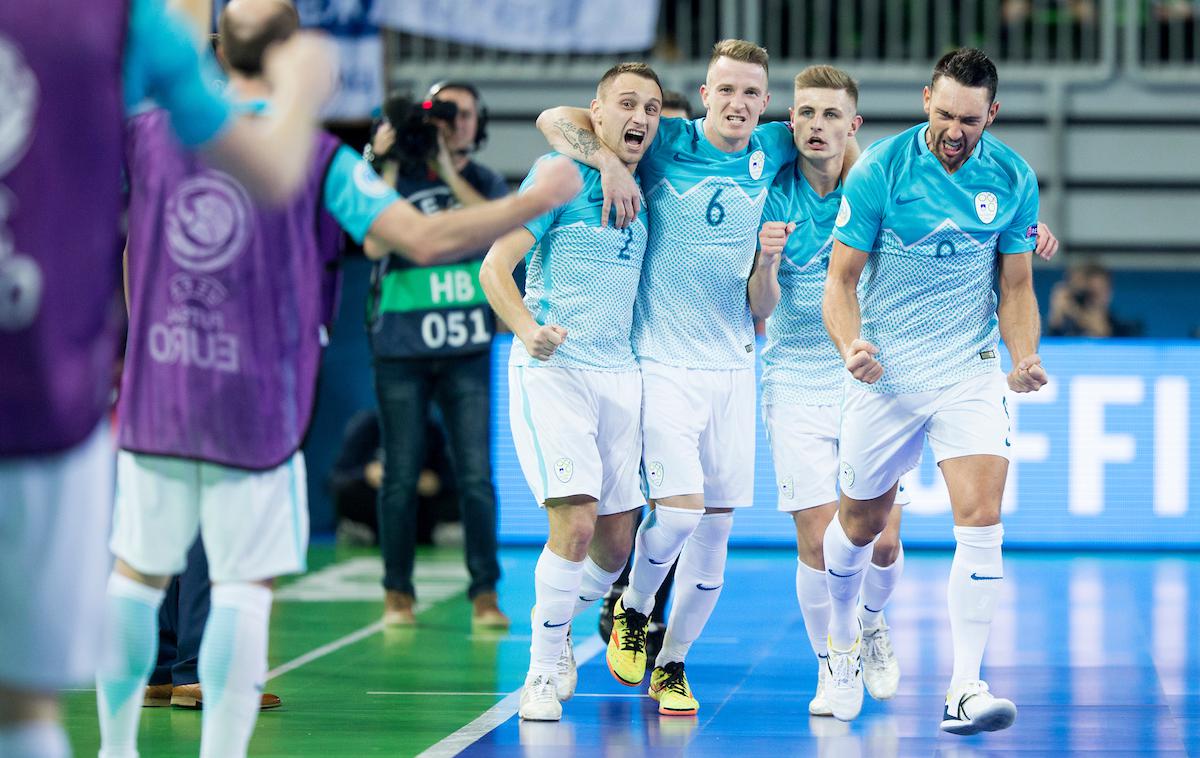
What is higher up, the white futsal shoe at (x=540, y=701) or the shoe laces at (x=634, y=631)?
the shoe laces at (x=634, y=631)

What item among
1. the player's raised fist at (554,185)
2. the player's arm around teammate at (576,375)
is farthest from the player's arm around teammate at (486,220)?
the player's arm around teammate at (576,375)

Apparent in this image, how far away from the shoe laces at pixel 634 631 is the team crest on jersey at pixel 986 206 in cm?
195

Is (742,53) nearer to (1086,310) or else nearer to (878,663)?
(878,663)

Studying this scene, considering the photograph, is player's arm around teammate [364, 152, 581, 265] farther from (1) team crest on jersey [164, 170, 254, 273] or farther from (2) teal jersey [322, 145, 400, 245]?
(1) team crest on jersey [164, 170, 254, 273]

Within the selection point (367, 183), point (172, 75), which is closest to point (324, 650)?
point (367, 183)

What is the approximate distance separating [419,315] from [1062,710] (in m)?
3.75

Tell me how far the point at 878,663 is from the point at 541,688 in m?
1.43

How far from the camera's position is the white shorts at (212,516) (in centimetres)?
392

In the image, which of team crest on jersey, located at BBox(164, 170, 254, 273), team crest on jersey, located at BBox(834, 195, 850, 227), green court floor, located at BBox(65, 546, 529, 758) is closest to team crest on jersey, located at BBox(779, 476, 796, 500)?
team crest on jersey, located at BBox(834, 195, 850, 227)

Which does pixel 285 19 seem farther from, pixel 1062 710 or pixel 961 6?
pixel 961 6

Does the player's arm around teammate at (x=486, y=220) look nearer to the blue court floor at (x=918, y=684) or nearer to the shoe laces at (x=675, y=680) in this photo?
the blue court floor at (x=918, y=684)

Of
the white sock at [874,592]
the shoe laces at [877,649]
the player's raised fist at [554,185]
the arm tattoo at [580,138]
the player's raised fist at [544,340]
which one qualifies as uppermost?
the arm tattoo at [580,138]

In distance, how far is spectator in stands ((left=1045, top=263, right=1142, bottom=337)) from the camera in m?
12.1

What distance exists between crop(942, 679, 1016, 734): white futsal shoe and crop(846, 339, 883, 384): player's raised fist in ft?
3.43
